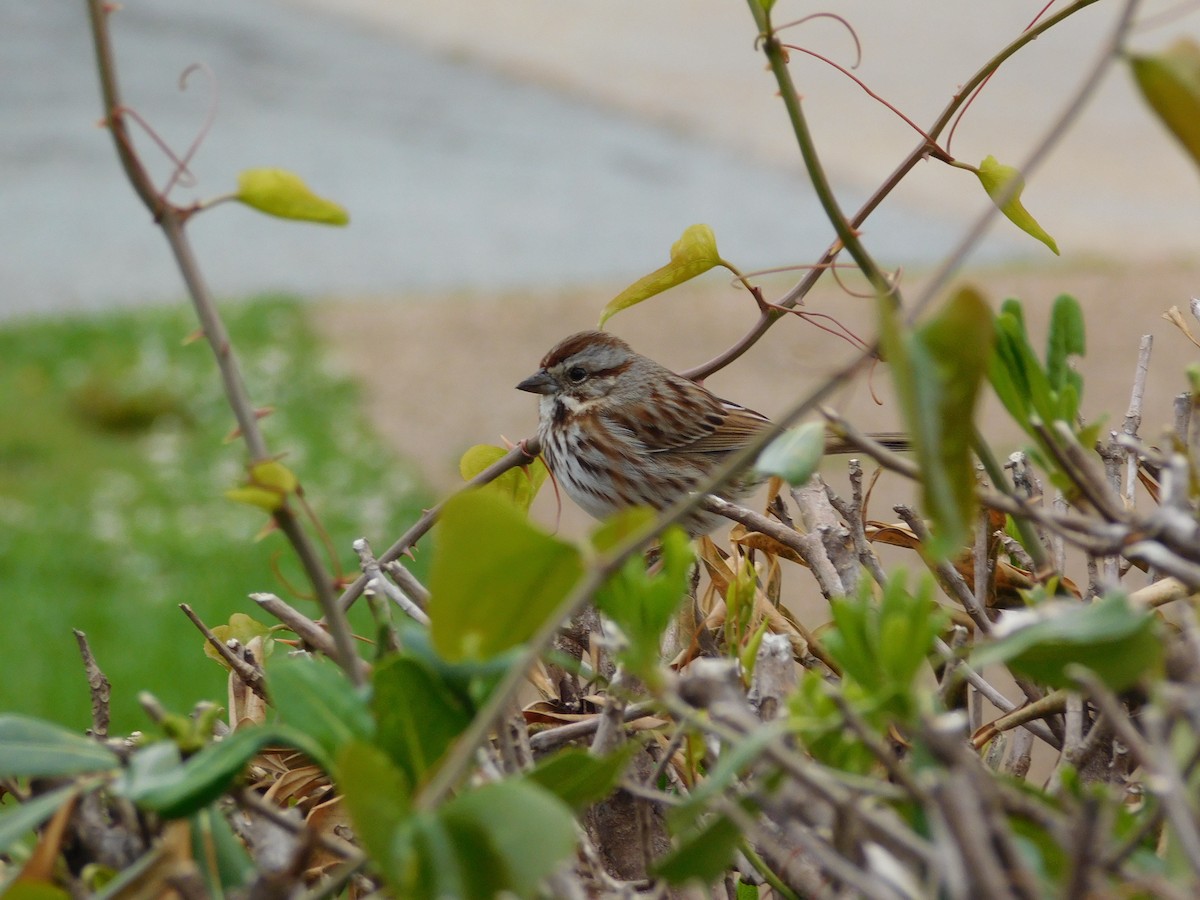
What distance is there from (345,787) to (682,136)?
10.0 meters

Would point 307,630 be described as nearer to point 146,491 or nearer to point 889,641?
point 889,641

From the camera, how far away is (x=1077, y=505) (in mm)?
764

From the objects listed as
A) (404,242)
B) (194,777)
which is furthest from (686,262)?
(404,242)

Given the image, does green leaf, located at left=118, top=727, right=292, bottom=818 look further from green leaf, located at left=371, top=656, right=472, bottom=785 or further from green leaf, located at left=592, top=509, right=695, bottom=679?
green leaf, located at left=592, top=509, right=695, bottom=679

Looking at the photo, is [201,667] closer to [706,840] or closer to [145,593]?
[145,593]

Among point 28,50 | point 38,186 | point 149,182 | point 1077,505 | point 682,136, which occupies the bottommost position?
point 1077,505

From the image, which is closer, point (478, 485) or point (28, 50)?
point (478, 485)

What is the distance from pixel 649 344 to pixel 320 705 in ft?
18.6

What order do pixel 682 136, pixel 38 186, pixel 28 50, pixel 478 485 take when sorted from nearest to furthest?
pixel 478 485 → pixel 38 186 → pixel 682 136 → pixel 28 50

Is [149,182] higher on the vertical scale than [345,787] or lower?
higher

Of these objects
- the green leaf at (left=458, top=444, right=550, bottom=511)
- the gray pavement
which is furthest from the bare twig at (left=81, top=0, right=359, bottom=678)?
the gray pavement

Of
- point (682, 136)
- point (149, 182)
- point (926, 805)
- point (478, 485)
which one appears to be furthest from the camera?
point (682, 136)

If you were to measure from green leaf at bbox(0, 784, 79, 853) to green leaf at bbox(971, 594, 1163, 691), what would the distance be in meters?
0.38

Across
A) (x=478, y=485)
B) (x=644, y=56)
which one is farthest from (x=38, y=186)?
(x=478, y=485)
